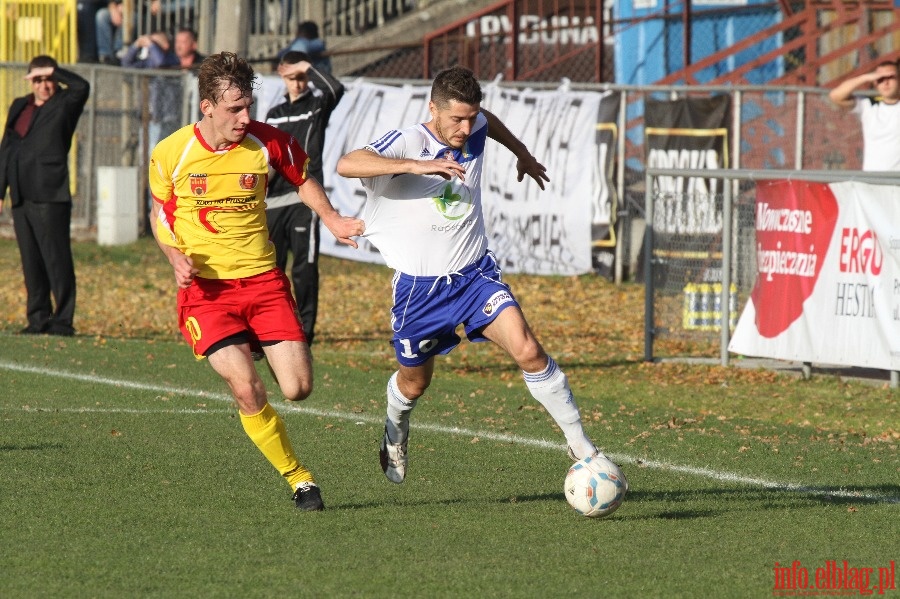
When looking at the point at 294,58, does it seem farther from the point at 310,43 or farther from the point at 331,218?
the point at 310,43

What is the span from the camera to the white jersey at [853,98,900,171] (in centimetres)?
1304

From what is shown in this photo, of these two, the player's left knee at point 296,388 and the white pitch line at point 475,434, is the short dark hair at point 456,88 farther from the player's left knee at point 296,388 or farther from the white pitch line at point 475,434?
the white pitch line at point 475,434

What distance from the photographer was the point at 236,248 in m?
7.18

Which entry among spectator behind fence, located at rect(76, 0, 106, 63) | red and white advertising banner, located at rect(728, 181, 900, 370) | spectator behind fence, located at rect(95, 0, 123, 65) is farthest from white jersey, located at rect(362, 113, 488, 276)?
spectator behind fence, located at rect(95, 0, 123, 65)

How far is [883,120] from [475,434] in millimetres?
5818

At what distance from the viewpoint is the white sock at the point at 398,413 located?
25.0 feet

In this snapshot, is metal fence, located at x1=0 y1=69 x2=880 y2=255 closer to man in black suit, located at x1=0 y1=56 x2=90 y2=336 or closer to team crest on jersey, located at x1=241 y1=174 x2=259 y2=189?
man in black suit, located at x1=0 y1=56 x2=90 y2=336

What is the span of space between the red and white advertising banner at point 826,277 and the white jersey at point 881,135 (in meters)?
1.71

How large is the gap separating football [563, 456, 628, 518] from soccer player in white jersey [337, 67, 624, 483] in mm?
253

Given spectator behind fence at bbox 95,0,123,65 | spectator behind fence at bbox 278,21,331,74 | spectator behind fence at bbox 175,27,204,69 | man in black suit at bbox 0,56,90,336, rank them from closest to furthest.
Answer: man in black suit at bbox 0,56,90,336, spectator behind fence at bbox 278,21,331,74, spectator behind fence at bbox 175,27,204,69, spectator behind fence at bbox 95,0,123,65

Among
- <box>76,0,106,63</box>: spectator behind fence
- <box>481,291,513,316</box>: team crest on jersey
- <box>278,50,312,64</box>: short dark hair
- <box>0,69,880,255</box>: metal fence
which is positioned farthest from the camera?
<box>76,0,106,63</box>: spectator behind fence

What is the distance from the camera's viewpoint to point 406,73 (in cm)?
2592

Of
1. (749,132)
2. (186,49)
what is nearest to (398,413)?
(749,132)

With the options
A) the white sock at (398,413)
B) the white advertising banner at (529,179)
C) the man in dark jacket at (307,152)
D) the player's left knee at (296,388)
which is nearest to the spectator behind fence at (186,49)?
the white advertising banner at (529,179)
